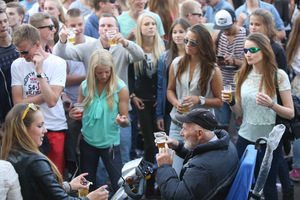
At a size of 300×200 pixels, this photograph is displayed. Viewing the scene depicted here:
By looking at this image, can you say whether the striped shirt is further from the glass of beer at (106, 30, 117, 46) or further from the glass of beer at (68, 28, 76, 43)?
the glass of beer at (68, 28, 76, 43)

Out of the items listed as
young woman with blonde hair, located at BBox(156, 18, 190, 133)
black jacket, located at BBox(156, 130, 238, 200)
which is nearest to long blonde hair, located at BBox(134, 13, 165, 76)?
young woman with blonde hair, located at BBox(156, 18, 190, 133)

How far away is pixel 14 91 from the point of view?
454cm

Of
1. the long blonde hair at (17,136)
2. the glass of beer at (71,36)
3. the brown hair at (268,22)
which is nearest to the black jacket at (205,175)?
the long blonde hair at (17,136)

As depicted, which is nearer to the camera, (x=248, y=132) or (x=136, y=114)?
(x=248, y=132)

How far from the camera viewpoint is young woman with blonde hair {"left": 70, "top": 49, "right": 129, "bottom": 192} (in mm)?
4582

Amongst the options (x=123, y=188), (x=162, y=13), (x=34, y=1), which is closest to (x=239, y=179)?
(x=123, y=188)

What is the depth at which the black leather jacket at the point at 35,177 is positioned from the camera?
2.92 m

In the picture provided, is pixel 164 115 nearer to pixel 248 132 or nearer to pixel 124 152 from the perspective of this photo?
pixel 124 152

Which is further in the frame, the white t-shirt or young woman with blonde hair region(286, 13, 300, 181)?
young woman with blonde hair region(286, 13, 300, 181)

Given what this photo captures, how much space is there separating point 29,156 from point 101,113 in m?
1.64

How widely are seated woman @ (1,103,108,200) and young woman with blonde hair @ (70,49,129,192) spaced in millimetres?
1403

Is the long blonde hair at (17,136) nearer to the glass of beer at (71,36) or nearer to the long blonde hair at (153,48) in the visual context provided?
the glass of beer at (71,36)

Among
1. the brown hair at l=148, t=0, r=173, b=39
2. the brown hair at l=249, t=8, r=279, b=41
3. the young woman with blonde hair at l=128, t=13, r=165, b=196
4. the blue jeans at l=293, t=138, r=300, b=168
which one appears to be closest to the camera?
the blue jeans at l=293, t=138, r=300, b=168

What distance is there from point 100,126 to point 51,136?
0.55 m
